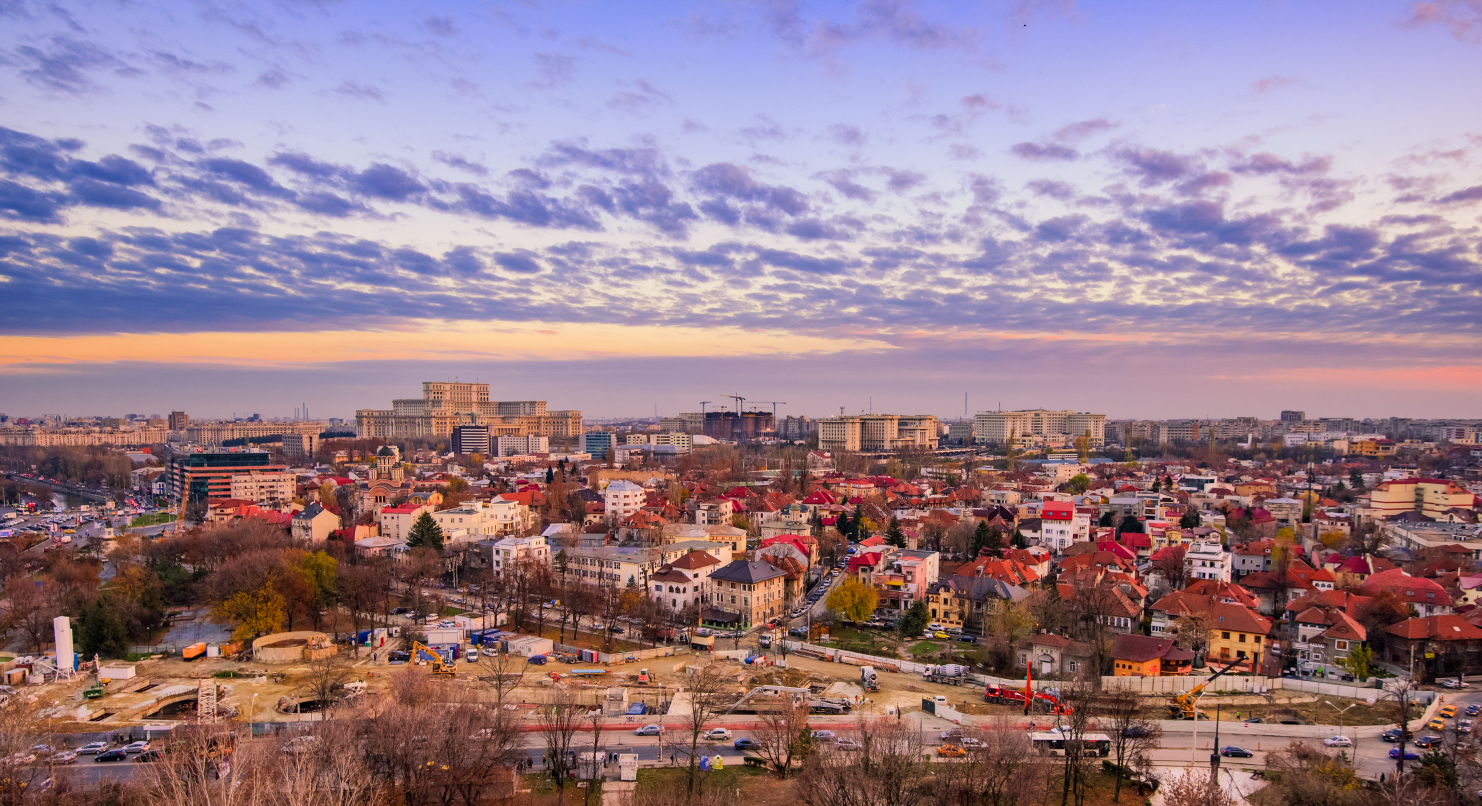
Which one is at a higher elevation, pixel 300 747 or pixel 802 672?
pixel 300 747

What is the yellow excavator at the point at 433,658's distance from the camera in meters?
18.8

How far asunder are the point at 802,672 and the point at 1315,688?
10992mm

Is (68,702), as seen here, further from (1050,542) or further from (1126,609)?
(1050,542)

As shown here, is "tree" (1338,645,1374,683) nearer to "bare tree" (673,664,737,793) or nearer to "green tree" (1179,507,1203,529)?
"bare tree" (673,664,737,793)

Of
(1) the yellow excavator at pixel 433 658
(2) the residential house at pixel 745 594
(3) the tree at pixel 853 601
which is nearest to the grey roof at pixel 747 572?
(2) the residential house at pixel 745 594

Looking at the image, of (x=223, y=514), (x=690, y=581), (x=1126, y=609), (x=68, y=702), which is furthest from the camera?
(x=223, y=514)

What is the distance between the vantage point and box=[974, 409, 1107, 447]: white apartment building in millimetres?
112625

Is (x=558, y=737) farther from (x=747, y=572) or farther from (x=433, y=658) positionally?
(x=747, y=572)

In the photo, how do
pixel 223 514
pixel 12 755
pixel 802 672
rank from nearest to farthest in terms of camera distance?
pixel 12 755 < pixel 802 672 < pixel 223 514

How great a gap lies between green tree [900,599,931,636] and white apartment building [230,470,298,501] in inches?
1557

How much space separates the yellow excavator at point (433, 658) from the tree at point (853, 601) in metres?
10.6

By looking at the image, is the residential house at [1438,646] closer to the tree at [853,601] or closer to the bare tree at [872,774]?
the tree at [853,601]

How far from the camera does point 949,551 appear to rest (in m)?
33.8

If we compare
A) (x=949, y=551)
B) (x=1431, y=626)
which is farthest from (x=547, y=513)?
(x=1431, y=626)
